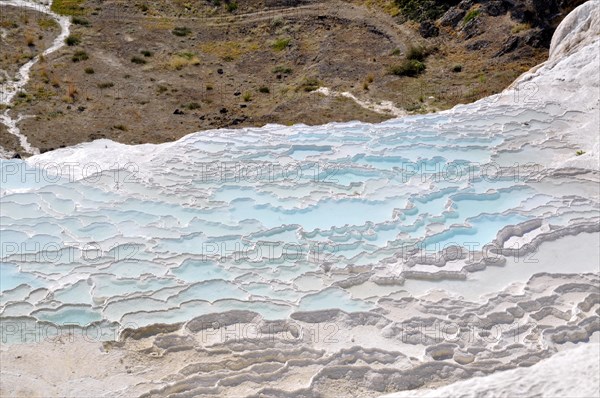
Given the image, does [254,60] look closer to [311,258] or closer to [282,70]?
[282,70]

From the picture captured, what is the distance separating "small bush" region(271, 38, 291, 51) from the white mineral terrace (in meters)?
9.30

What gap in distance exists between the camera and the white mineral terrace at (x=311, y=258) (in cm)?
1001

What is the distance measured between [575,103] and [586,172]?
3.08 m

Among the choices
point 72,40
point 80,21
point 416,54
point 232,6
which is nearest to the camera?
point 416,54

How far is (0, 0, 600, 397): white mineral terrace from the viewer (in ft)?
32.8

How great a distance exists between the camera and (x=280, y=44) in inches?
1011

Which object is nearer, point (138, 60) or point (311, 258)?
point (311, 258)

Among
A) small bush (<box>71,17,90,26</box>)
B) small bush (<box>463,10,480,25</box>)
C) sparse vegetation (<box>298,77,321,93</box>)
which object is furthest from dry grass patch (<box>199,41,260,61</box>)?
small bush (<box>463,10,480,25</box>)

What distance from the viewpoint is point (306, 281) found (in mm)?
11781

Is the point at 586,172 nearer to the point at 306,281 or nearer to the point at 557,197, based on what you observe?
the point at 557,197

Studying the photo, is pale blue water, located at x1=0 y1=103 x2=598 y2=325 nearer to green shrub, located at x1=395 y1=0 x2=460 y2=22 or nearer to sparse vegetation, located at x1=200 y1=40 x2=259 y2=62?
sparse vegetation, located at x1=200 y1=40 x2=259 y2=62

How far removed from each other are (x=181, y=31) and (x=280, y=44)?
387cm

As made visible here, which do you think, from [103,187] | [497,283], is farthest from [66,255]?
[497,283]

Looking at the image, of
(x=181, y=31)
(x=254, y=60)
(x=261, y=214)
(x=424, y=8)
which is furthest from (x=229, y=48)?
(x=261, y=214)
